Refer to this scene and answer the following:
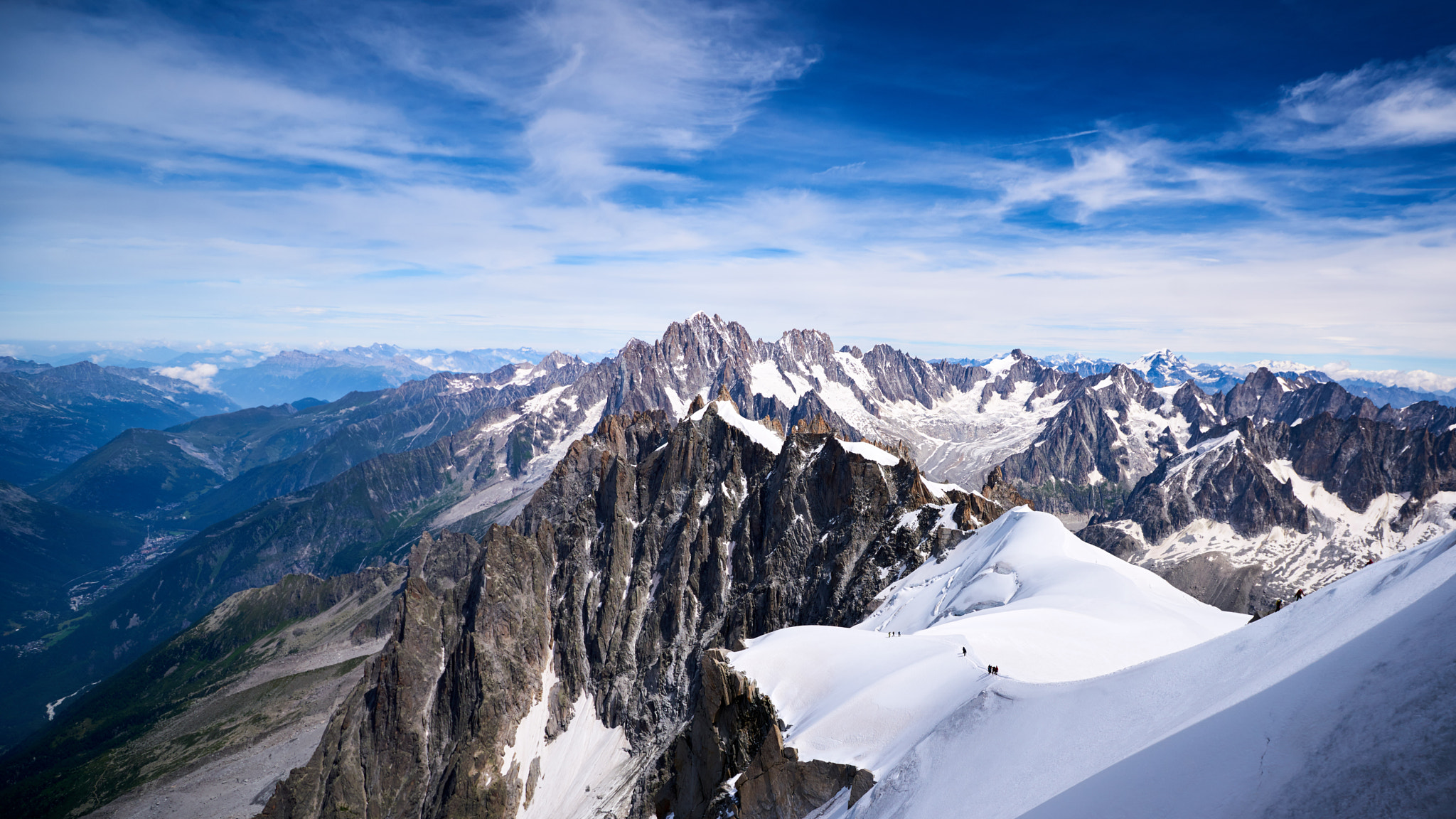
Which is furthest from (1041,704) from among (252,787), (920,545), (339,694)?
(339,694)

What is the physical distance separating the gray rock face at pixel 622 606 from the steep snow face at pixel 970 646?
30.9m

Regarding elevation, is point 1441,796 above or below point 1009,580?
above

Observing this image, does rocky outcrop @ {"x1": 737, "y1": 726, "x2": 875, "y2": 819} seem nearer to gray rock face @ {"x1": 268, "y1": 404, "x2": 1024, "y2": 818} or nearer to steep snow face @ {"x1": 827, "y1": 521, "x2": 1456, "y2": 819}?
steep snow face @ {"x1": 827, "y1": 521, "x2": 1456, "y2": 819}

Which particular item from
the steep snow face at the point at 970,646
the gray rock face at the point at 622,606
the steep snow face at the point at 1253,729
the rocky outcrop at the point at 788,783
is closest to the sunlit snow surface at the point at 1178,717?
the steep snow face at the point at 1253,729

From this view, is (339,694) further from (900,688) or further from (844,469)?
(900,688)

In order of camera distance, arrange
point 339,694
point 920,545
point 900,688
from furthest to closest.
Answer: point 339,694 < point 920,545 < point 900,688

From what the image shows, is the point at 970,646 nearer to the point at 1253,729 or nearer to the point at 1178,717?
the point at 1178,717

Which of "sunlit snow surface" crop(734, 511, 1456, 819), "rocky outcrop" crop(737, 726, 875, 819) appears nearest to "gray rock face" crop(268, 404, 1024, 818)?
"sunlit snow surface" crop(734, 511, 1456, 819)

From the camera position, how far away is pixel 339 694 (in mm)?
193375

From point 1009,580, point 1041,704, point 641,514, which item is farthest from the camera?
point 641,514

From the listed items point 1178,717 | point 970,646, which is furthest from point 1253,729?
point 970,646

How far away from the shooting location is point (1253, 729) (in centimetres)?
1481

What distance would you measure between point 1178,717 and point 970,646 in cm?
2202

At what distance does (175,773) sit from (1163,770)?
241 meters
